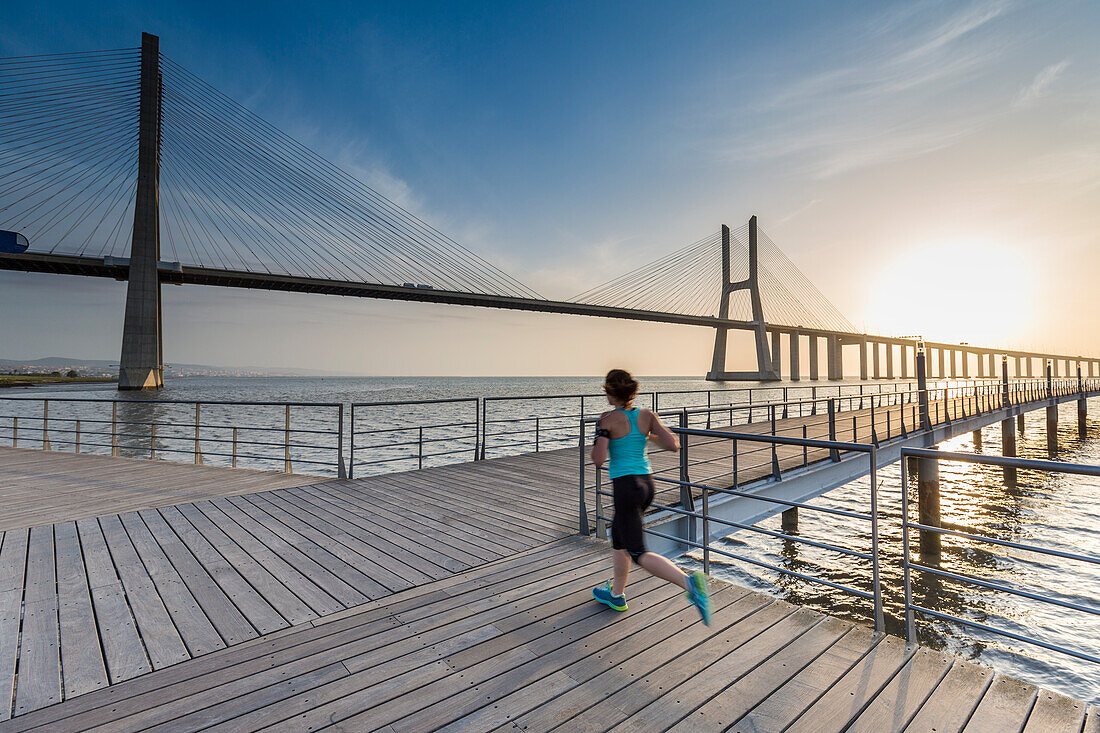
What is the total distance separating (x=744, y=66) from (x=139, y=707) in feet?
50.1

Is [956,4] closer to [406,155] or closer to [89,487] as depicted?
[89,487]

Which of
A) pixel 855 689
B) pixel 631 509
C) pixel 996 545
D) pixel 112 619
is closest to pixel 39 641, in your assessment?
pixel 112 619

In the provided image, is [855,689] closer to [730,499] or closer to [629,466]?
Result: [629,466]

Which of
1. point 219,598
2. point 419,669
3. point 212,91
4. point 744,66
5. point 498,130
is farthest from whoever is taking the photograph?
point 212,91

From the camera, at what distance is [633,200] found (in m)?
22.0

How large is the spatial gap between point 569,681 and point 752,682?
793 mm

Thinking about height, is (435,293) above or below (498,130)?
below

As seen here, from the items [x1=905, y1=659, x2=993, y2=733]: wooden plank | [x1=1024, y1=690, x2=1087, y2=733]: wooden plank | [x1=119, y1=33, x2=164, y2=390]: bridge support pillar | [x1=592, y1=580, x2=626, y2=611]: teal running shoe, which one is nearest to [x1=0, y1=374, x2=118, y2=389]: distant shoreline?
[x1=119, y1=33, x2=164, y2=390]: bridge support pillar

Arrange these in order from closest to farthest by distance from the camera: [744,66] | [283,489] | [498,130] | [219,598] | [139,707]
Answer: [139,707] < [219,598] < [283,489] < [744,66] < [498,130]

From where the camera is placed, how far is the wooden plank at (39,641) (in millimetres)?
2014

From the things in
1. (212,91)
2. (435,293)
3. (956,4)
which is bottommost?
(435,293)

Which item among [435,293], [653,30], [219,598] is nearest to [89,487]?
[219,598]

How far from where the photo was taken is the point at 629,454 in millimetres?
2621

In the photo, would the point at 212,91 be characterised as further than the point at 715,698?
Yes
